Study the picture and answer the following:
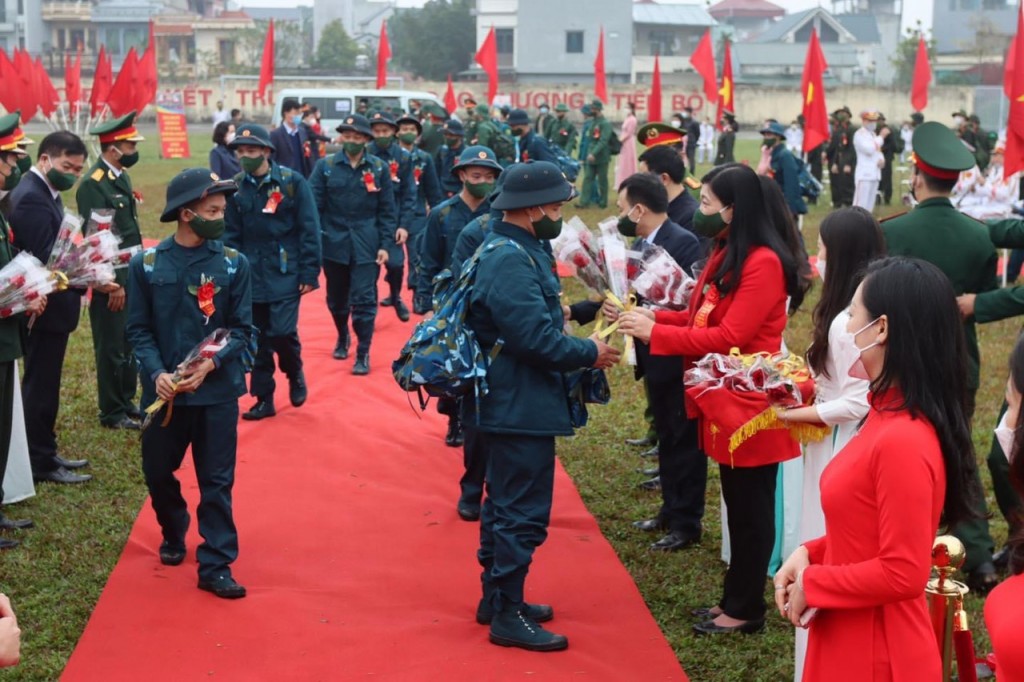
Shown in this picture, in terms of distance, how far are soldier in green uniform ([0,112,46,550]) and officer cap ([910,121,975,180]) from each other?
423 cm

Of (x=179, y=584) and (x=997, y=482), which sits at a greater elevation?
(x=997, y=482)

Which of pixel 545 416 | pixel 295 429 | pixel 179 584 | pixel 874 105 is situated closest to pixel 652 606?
pixel 545 416

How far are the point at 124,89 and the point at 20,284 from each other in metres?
15.3

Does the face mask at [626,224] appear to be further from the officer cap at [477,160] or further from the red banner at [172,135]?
the red banner at [172,135]

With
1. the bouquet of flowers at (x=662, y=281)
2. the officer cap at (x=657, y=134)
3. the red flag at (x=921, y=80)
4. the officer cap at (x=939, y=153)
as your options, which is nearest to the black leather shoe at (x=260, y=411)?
the officer cap at (x=657, y=134)

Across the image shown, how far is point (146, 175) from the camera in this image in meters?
28.2

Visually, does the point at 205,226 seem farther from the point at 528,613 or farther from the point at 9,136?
the point at 528,613

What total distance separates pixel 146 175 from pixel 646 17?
50.5 metres

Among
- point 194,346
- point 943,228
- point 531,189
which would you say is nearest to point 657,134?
point 943,228

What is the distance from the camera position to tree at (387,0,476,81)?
69625 millimetres

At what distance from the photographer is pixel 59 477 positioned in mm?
7199

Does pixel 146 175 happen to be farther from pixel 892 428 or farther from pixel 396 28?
pixel 396 28

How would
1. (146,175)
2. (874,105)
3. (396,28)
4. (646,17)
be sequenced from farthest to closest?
Answer: (396,28) < (646,17) < (874,105) < (146,175)

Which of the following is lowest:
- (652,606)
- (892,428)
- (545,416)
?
(652,606)
